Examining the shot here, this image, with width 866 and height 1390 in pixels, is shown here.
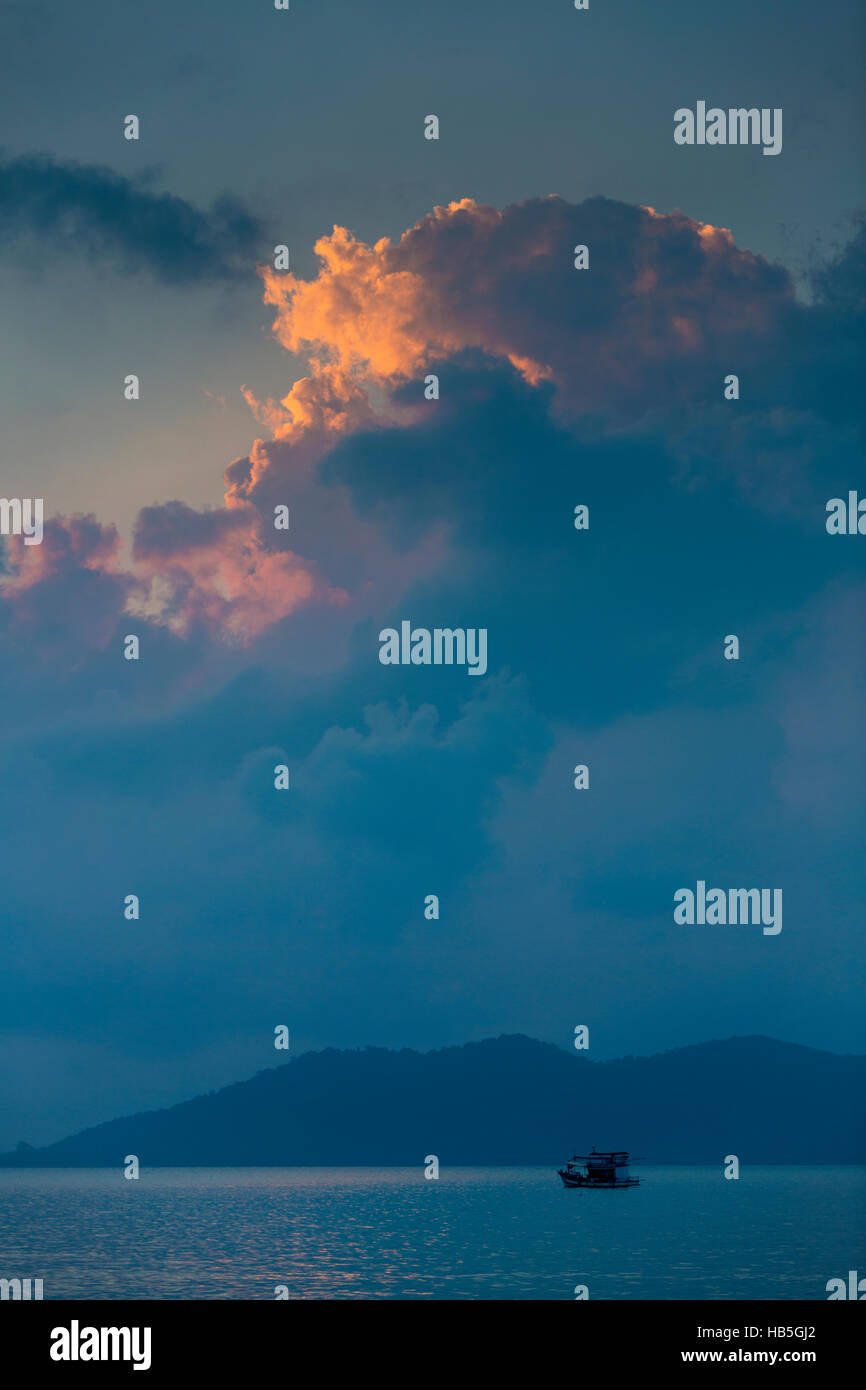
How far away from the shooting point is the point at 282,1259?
89250mm

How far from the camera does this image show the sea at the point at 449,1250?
230ft

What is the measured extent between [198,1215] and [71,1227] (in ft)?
85.5

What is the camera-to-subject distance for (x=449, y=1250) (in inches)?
3691

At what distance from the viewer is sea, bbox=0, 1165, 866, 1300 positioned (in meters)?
70.1
